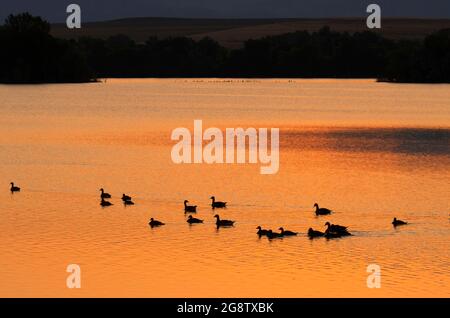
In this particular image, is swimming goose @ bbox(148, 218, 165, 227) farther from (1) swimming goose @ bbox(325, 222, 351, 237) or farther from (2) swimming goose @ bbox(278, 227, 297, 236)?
(1) swimming goose @ bbox(325, 222, 351, 237)

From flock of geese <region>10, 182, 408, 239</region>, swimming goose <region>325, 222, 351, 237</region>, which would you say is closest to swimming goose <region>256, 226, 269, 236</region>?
flock of geese <region>10, 182, 408, 239</region>

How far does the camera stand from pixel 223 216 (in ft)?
131

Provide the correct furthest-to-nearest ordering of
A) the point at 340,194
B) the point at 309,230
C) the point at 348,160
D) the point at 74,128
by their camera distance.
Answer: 1. the point at 74,128
2. the point at 348,160
3. the point at 340,194
4. the point at 309,230

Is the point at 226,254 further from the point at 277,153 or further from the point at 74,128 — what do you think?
the point at 74,128

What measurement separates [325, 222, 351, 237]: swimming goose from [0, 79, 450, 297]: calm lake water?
0.48 m

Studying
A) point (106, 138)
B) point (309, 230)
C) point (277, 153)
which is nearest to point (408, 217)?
point (309, 230)

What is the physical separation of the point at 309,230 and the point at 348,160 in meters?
27.9

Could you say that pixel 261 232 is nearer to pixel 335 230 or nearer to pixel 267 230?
pixel 267 230

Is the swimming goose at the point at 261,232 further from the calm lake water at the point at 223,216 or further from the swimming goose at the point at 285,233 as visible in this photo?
the swimming goose at the point at 285,233

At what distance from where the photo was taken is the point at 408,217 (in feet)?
130

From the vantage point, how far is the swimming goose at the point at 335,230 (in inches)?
1375

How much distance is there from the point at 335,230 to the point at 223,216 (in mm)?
5902

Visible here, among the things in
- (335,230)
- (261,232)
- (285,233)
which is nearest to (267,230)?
(261,232)

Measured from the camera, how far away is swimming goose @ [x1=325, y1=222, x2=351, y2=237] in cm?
3494
